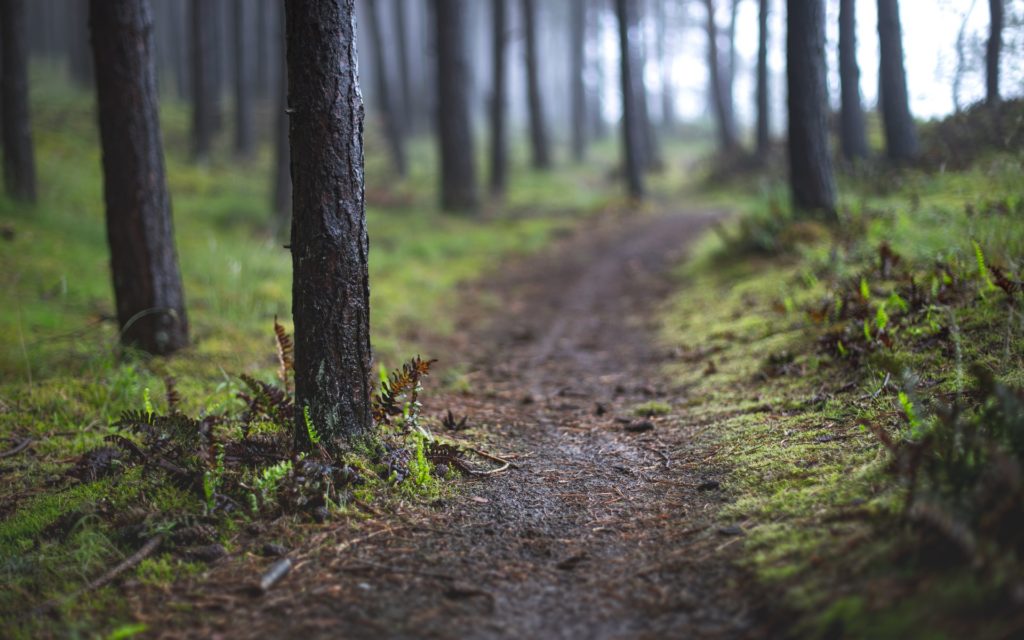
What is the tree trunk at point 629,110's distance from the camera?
16.7 meters

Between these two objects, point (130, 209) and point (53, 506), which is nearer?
point (53, 506)

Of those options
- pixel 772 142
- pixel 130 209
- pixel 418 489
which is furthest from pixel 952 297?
pixel 772 142

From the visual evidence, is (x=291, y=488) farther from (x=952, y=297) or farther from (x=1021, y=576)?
(x=952, y=297)

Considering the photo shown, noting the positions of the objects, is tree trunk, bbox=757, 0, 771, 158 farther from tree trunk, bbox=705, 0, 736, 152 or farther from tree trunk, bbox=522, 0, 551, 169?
tree trunk, bbox=522, 0, 551, 169

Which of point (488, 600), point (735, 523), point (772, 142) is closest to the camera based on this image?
point (488, 600)

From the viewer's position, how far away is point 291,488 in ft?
10.1

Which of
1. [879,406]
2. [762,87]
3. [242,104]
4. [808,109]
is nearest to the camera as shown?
[879,406]

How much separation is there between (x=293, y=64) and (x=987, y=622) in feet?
10.8

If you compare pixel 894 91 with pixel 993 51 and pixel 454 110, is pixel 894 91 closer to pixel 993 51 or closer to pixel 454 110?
pixel 993 51

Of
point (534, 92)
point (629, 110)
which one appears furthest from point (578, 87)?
point (629, 110)

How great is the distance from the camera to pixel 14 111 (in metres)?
9.14

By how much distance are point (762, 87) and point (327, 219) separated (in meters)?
18.6

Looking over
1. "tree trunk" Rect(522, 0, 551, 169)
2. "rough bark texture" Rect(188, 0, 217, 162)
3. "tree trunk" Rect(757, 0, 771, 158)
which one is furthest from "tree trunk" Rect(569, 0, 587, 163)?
"rough bark texture" Rect(188, 0, 217, 162)

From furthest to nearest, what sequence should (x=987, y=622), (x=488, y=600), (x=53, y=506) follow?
(x=53, y=506) → (x=488, y=600) → (x=987, y=622)
